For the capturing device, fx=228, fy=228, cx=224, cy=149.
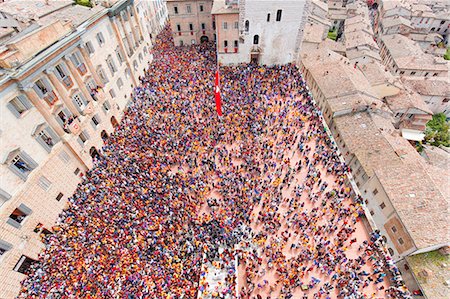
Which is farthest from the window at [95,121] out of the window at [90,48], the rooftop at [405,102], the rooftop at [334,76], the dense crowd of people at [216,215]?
the rooftop at [405,102]

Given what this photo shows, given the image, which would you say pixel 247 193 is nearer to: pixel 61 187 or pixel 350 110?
pixel 61 187

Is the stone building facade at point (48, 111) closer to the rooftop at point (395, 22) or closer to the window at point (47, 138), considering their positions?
the window at point (47, 138)

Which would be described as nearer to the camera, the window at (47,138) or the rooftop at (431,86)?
the window at (47,138)

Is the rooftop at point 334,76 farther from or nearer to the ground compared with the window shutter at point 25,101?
nearer to the ground

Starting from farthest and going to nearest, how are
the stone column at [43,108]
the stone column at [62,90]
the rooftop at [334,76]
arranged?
the rooftop at [334,76] → the stone column at [62,90] → the stone column at [43,108]

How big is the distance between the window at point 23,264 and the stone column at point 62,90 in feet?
37.5

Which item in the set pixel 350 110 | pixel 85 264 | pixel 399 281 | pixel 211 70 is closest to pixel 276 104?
pixel 350 110

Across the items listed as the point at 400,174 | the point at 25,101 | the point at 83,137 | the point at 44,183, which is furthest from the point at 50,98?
the point at 400,174

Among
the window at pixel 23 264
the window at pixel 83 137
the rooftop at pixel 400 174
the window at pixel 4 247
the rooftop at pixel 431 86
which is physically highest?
the window at pixel 83 137

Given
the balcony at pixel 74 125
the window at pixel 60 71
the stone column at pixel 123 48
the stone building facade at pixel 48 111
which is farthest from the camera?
the stone column at pixel 123 48

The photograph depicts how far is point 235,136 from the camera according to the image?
2381 cm

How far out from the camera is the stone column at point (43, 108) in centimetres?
1554

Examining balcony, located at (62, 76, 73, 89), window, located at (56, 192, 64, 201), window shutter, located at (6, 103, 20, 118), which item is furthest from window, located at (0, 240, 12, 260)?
balcony, located at (62, 76, 73, 89)

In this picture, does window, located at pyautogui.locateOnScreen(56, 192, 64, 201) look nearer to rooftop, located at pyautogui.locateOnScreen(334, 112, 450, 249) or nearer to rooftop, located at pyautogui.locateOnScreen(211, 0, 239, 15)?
rooftop, located at pyautogui.locateOnScreen(211, 0, 239, 15)
